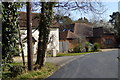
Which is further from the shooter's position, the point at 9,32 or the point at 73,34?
the point at 73,34

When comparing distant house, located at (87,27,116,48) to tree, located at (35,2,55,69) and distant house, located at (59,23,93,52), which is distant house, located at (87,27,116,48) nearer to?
distant house, located at (59,23,93,52)

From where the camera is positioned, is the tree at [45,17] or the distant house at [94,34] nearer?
the tree at [45,17]

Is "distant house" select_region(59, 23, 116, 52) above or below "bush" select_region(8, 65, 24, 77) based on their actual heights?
above

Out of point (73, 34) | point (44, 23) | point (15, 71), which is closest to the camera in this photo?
point (15, 71)

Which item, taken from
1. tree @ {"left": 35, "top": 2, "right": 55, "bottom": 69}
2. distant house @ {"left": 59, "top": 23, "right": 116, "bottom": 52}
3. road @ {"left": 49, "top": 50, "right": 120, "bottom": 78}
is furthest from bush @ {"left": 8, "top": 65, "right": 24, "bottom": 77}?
distant house @ {"left": 59, "top": 23, "right": 116, "bottom": 52}

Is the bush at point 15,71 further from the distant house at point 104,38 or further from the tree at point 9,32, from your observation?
the distant house at point 104,38

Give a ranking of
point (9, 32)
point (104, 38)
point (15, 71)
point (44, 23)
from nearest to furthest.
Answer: point (9, 32) < point (15, 71) < point (44, 23) < point (104, 38)

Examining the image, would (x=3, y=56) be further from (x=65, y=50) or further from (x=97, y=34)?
(x=97, y=34)

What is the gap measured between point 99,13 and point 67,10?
2.54 meters

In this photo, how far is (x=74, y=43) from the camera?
36906mm

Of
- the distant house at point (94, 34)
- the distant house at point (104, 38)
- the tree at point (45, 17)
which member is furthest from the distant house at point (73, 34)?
the tree at point (45, 17)

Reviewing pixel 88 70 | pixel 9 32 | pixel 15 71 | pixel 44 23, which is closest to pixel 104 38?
pixel 44 23

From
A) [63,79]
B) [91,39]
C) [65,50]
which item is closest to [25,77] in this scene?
[63,79]

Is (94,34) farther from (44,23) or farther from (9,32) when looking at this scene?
(9,32)
